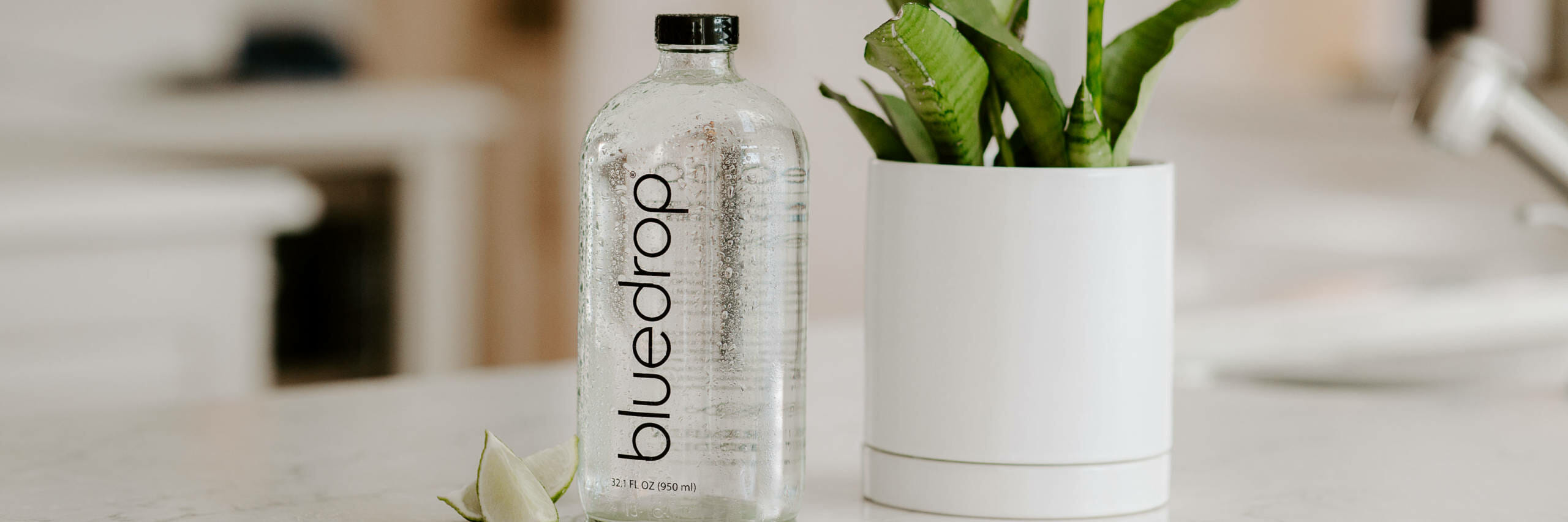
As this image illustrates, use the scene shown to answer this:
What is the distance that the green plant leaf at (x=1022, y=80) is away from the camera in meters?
0.58

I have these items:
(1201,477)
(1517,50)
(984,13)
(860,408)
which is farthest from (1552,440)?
(1517,50)

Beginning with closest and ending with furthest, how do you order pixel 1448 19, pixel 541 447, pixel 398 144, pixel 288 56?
1. pixel 541 447
2. pixel 1448 19
3. pixel 398 144
4. pixel 288 56

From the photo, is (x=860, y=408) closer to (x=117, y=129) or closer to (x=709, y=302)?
(x=709, y=302)

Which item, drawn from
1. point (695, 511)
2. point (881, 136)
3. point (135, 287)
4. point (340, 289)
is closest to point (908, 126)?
point (881, 136)

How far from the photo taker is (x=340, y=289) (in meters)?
2.88

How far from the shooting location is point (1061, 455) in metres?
0.63

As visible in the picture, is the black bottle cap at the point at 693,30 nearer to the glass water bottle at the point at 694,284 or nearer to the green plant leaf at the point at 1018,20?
the glass water bottle at the point at 694,284

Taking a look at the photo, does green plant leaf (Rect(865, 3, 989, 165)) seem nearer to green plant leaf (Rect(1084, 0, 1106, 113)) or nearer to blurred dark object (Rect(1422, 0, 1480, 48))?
green plant leaf (Rect(1084, 0, 1106, 113))

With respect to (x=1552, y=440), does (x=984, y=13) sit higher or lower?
higher

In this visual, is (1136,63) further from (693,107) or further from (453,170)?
(453,170)

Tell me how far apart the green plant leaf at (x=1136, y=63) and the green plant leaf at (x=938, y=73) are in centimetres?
6

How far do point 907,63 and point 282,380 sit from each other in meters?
2.42

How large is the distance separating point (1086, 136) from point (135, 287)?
188 centimetres

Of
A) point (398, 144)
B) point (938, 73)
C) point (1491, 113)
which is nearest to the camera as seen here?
point (938, 73)
